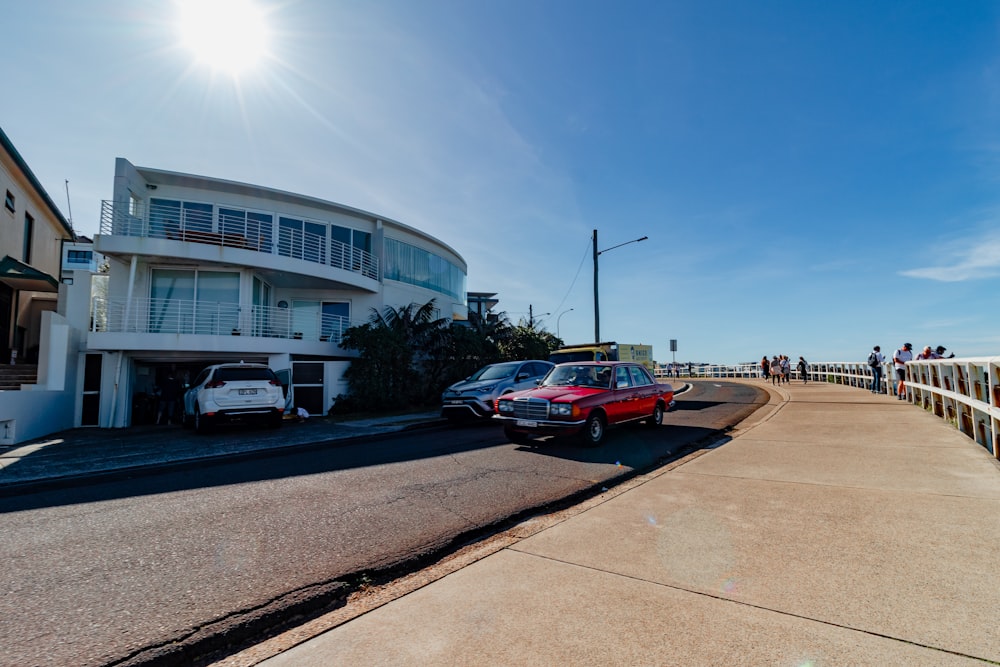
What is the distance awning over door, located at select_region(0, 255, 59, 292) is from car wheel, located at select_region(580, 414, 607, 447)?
19.9 meters

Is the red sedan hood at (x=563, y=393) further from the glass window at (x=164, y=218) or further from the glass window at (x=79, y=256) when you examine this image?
the glass window at (x=79, y=256)

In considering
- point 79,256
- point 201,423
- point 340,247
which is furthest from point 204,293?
point 79,256

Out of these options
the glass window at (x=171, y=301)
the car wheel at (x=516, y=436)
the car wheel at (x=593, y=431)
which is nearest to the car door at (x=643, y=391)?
the car wheel at (x=593, y=431)

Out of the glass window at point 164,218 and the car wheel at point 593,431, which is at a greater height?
the glass window at point 164,218

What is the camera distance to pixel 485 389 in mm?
12781

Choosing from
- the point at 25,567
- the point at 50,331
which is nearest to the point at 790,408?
the point at 25,567

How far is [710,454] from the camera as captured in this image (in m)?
7.84

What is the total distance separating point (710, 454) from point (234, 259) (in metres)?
15.1

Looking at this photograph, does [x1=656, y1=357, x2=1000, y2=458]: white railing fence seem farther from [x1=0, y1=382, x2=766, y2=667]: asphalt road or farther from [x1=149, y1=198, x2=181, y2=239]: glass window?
[x1=149, y1=198, x2=181, y2=239]: glass window

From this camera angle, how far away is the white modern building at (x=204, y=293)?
1481 centimetres

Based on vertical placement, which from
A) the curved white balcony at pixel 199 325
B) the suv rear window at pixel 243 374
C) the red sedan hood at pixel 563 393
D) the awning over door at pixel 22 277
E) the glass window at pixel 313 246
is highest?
the glass window at pixel 313 246

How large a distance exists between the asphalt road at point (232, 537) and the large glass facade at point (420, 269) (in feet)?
47.4

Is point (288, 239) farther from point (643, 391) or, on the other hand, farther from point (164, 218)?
point (643, 391)

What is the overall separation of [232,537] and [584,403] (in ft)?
19.2
